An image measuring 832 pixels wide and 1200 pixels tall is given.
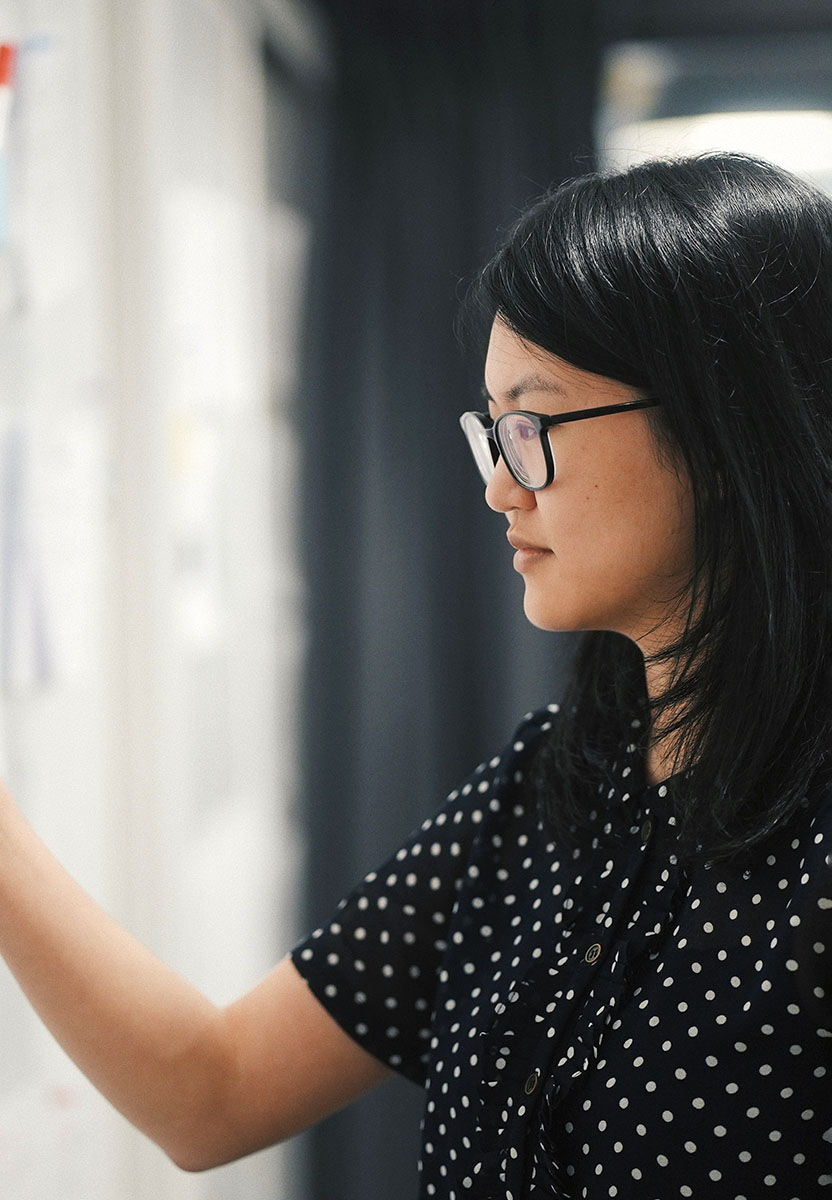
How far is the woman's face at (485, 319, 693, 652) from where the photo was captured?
→ 80 cm

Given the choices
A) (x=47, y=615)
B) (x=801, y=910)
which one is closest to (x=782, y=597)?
(x=801, y=910)

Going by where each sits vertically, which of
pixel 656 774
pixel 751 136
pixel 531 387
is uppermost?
pixel 751 136

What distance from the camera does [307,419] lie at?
2029 mm

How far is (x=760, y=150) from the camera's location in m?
1.96

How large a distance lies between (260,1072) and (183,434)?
94 cm

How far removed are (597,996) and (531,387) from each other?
0.45 metres

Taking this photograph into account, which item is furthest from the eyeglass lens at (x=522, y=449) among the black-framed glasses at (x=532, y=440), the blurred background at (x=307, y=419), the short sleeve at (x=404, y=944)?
the blurred background at (x=307, y=419)

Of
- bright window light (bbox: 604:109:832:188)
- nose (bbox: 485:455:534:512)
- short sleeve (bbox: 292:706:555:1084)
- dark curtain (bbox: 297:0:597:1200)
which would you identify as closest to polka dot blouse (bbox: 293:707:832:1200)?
short sleeve (bbox: 292:706:555:1084)

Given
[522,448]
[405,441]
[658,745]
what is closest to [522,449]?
[522,448]

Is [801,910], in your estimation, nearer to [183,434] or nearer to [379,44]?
[183,434]

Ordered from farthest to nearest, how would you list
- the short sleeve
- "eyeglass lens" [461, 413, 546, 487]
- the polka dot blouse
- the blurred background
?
the blurred background → the short sleeve → "eyeglass lens" [461, 413, 546, 487] → the polka dot blouse

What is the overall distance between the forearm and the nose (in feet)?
1.46

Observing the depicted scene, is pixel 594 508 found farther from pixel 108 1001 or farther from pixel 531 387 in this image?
pixel 108 1001

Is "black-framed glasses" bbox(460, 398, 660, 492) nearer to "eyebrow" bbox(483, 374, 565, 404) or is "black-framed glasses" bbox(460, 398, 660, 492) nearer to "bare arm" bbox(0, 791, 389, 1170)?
"eyebrow" bbox(483, 374, 565, 404)
